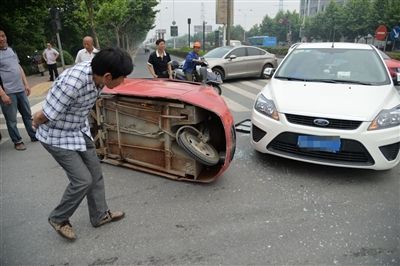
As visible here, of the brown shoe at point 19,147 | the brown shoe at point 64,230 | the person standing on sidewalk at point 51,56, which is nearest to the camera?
the brown shoe at point 64,230

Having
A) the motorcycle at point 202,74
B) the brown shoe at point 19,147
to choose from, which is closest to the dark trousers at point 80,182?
the brown shoe at point 19,147

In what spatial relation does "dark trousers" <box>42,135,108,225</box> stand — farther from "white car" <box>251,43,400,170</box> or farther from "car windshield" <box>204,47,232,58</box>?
"car windshield" <box>204,47,232,58</box>

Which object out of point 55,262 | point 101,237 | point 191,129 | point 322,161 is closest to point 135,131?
point 191,129

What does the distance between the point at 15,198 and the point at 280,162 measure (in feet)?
10.4

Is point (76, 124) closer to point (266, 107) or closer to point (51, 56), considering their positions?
point (266, 107)

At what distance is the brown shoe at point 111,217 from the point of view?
10.2 ft

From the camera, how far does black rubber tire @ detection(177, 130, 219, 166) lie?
3.63 metres

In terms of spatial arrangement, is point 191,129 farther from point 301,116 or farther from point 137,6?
point 137,6

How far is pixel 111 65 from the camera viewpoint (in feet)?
7.60

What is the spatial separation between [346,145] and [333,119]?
0.31 metres

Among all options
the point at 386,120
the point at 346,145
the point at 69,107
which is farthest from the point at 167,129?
the point at 386,120

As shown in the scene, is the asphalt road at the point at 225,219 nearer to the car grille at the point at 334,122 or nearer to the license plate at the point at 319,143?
the license plate at the point at 319,143

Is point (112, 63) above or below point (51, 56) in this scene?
above

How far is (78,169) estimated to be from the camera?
266cm
